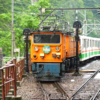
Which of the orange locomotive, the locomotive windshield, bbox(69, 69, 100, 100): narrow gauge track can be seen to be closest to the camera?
bbox(69, 69, 100, 100): narrow gauge track

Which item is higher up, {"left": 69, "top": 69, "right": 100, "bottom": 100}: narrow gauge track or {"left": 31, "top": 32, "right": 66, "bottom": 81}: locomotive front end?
{"left": 31, "top": 32, "right": 66, "bottom": 81}: locomotive front end

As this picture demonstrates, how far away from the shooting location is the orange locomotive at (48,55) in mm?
13656

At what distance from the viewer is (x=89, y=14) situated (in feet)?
232

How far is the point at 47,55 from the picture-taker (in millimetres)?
13914

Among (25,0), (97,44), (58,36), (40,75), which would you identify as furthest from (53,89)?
(25,0)

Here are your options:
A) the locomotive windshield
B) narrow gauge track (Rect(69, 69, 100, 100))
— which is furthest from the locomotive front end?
narrow gauge track (Rect(69, 69, 100, 100))

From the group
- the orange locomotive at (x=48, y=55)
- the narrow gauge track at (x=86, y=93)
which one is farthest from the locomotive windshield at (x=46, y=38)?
the narrow gauge track at (x=86, y=93)

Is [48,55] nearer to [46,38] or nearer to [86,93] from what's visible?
[46,38]

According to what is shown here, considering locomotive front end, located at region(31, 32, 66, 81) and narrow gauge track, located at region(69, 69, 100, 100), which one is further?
locomotive front end, located at region(31, 32, 66, 81)

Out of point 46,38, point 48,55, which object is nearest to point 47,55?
point 48,55

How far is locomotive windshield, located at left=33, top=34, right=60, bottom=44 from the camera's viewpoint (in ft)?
46.0

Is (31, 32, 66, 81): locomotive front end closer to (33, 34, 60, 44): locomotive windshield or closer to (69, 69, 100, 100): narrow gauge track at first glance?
(33, 34, 60, 44): locomotive windshield

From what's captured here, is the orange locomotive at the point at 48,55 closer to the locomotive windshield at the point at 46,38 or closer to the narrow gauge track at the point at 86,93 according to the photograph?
the locomotive windshield at the point at 46,38

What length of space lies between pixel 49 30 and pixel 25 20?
14293 millimetres
